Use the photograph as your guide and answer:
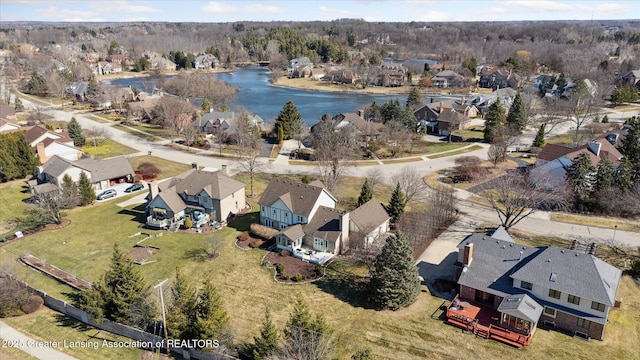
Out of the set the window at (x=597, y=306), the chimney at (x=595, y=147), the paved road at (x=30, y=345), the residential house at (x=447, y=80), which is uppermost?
the residential house at (x=447, y=80)

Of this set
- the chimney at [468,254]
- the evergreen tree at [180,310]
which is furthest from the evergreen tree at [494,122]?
the evergreen tree at [180,310]

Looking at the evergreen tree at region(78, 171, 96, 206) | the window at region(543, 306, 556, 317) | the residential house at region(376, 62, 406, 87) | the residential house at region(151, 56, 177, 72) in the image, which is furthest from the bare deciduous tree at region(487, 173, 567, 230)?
the residential house at region(151, 56, 177, 72)

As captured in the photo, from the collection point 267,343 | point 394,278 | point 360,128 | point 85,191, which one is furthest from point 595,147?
point 85,191

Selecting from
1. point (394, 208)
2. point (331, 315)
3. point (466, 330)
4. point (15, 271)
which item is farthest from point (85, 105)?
point (466, 330)

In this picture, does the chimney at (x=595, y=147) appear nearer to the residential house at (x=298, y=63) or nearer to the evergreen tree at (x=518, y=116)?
the evergreen tree at (x=518, y=116)

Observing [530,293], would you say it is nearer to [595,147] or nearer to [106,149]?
[595,147]
